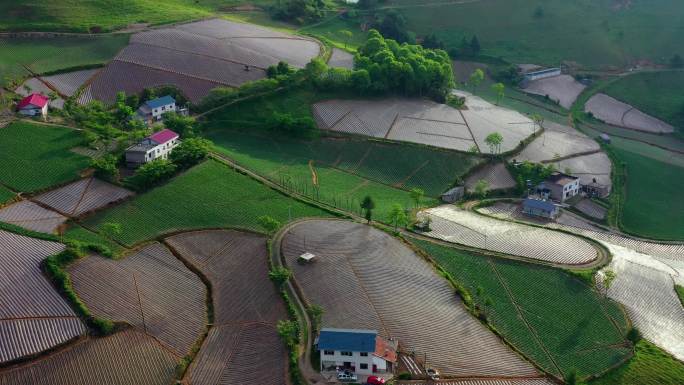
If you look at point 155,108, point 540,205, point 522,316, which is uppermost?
point 540,205

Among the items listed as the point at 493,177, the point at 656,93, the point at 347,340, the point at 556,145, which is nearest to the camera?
the point at 347,340

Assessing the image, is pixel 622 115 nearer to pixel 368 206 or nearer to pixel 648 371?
pixel 368 206

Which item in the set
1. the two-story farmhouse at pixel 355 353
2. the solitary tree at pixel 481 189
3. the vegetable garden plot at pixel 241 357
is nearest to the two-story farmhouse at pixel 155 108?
the solitary tree at pixel 481 189

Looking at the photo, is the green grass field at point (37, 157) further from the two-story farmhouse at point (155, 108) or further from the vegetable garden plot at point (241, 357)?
the vegetable garden plot at point (241, 357)

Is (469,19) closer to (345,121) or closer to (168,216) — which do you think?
(345,121)

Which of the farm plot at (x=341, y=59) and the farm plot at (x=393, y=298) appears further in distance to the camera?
the farm plot at (x=341, y=59)

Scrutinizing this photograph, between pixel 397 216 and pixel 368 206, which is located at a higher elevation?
pixel 368 206

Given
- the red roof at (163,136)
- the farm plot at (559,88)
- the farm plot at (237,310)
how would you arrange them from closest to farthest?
the farm plot at (237,310) < the red roof at (163,136) < the farm plot at (559,88)

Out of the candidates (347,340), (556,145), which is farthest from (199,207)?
(556,145)
